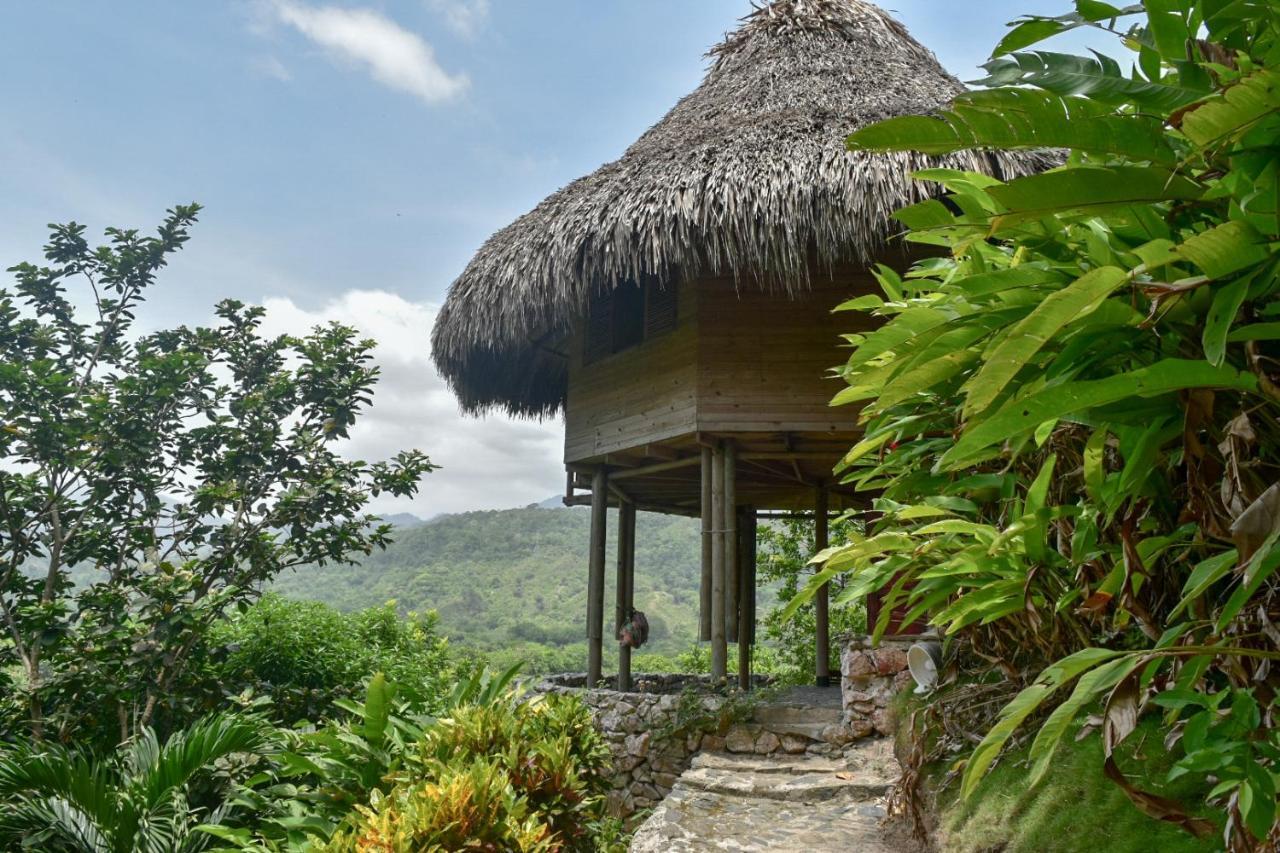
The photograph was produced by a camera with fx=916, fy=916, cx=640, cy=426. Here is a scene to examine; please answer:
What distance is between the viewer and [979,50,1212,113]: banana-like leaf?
1218 millimetres

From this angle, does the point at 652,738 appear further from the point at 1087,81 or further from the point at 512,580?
the point at 512,580

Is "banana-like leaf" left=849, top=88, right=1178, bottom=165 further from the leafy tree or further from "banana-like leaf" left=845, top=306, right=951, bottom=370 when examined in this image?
the leafy tree

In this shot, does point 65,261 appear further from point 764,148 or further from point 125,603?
point 764,148

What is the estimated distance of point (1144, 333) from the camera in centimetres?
136

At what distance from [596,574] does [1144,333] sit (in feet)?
25.8

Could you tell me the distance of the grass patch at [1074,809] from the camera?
1.96 meters

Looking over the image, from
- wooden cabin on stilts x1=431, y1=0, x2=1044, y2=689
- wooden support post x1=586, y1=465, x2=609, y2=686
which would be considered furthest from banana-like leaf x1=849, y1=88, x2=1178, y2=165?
wooden support post x1=586, y1=465, x2=609, y2=686

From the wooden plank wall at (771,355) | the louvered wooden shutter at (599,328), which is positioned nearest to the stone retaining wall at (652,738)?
the wooden plank wall at (771,355)

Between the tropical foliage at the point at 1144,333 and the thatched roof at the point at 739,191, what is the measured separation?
462 cm

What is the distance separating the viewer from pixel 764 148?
23.1 ft

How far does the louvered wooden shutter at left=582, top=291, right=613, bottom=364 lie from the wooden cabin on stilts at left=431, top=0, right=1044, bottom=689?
19mm

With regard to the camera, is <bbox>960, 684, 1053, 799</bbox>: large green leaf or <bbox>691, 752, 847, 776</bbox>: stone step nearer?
<bbox>960, 684, 1053, 799</bbox>: large green leaf

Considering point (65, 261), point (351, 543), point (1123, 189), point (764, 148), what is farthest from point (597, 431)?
point (1123, 189)

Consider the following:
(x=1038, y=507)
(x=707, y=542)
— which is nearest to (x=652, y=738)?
(x=707, y=542)
